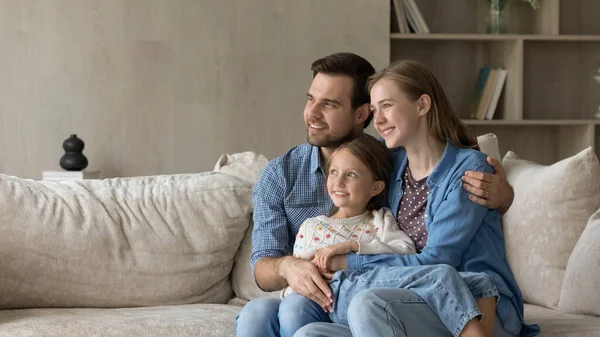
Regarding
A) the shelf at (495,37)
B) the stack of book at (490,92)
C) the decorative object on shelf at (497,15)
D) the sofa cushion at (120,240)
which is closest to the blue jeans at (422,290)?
the sofa cushion at (120,240)

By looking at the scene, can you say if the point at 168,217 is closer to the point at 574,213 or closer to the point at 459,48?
the point at 574,213

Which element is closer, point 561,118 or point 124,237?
point 124,237

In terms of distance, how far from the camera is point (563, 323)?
2.29m

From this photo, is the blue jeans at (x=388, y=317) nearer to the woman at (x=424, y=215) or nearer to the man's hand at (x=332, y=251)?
the woman at (x=424, y=215)

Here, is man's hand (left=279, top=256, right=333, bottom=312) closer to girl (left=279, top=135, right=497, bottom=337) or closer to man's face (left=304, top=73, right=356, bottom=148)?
girl (left=279, top=135, right=497, bottom=337)

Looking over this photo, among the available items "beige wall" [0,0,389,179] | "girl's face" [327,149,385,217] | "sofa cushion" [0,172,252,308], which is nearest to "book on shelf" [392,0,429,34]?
"beige wall" [0,0,389,179]

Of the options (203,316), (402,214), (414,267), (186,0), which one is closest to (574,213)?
(402,214)

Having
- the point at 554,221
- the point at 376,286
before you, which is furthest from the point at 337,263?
the point at 554,221

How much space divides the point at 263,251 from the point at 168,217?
446 mm

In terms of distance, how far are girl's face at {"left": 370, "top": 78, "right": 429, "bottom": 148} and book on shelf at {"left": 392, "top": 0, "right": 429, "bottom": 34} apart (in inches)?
86.3

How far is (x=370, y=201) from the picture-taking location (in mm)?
2387

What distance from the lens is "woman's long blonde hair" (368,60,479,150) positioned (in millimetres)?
2213

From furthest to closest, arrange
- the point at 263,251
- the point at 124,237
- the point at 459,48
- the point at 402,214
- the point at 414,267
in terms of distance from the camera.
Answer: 1. the point at 459,48
2. the point at 124,237
3. the point at 263,251
4. the point at 402,214
5. the point at 414,267

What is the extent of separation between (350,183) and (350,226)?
11cm
